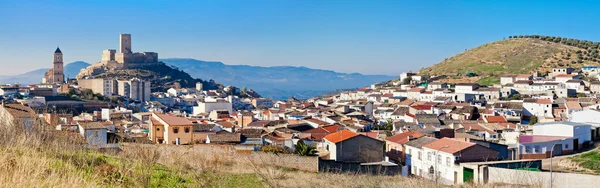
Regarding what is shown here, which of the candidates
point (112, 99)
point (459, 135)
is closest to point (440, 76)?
point (112, 99)

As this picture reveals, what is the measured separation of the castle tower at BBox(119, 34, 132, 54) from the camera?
98.6m

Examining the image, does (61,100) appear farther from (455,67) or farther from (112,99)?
(455,67)

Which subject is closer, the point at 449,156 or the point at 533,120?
the point at 449,156

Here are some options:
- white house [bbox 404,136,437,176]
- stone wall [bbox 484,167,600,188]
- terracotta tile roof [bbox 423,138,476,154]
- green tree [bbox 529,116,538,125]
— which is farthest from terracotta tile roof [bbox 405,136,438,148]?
green tree [bbox 529,116,538,125]

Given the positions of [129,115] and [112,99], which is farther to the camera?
[112,99]

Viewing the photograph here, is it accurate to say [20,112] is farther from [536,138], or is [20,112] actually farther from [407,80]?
[407,80]

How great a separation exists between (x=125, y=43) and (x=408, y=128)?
78903mm

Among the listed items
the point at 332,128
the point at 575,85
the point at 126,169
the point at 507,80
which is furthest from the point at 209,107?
the point at 126,169

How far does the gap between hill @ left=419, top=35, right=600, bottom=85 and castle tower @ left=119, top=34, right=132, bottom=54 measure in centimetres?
4789

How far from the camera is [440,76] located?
6706 centimetres

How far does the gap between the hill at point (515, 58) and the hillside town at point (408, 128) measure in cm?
625

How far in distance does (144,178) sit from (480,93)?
43.6 metres

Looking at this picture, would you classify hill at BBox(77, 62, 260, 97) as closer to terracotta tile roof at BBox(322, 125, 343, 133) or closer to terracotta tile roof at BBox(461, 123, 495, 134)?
terracotta tile roof at BBox(322, 125, 343, 133)

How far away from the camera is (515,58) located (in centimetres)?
7300
